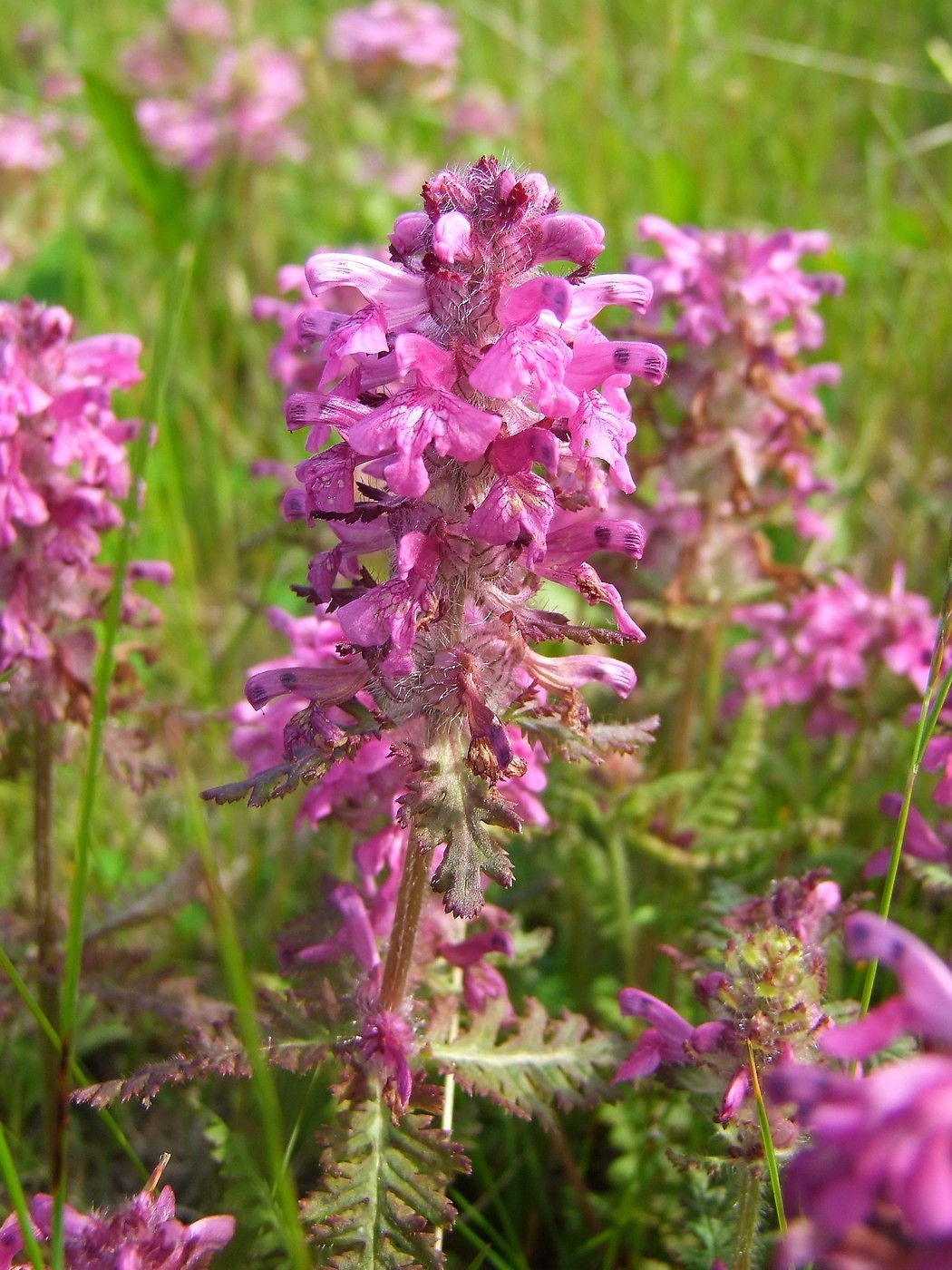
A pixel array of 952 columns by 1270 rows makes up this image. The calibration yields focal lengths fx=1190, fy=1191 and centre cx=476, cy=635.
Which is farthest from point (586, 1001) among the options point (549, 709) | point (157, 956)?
point (549, 709)

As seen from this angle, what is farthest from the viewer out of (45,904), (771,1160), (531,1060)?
(45,904)

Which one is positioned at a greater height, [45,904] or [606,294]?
[606,294]

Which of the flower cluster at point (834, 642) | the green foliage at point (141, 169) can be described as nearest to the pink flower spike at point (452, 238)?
the flower cluster at point (834, 642)

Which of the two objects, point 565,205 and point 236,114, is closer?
point 565,205

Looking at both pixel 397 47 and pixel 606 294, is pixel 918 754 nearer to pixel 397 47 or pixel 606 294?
pixel 606 294

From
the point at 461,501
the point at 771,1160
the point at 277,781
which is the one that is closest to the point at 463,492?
the point at 461,501

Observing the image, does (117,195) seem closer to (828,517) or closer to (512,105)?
(512,105)

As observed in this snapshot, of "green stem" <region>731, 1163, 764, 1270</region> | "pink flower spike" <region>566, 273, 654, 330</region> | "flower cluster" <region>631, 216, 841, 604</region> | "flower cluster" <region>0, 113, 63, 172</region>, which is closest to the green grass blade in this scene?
"green stem" <region>731, 1163, 764, 1270</region>
